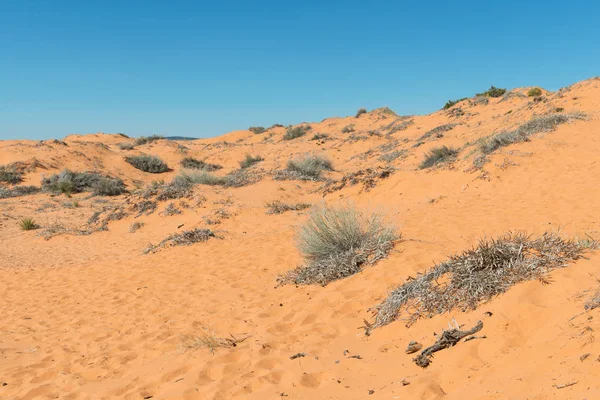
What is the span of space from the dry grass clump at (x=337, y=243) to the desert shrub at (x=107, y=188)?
17663 mm

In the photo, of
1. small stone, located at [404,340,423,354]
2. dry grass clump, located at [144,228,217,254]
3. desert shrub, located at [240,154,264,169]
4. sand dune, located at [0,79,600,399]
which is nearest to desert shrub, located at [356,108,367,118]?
desert shrub, located at [240,154,264,169]

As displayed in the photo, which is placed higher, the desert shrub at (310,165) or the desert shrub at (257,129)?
the desert shrub at (257,129)

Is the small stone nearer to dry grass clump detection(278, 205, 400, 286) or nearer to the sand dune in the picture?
the sand dune

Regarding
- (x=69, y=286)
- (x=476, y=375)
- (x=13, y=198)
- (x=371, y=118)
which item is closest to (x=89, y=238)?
(x=69, y=286)

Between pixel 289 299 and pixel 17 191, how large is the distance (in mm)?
21305

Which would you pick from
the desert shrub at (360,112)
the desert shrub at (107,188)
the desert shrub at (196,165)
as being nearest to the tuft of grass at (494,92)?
the desert shrub at (360,112)

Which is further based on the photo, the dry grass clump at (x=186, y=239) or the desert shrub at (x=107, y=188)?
the desert shrub at (x=107, y=188)

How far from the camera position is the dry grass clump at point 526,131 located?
13.1 metres

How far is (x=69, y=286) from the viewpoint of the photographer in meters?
8.07

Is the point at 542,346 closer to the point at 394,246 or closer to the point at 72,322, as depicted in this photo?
the point at 394,246

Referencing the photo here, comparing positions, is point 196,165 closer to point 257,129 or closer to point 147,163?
point 147,163

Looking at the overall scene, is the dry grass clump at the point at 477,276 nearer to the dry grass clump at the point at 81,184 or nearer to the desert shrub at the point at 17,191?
the dry grass clump at the point at 81,184

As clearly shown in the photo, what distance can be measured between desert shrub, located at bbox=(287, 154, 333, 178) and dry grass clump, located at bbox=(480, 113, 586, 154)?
7790 mm

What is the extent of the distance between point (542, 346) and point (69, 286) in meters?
8.06
